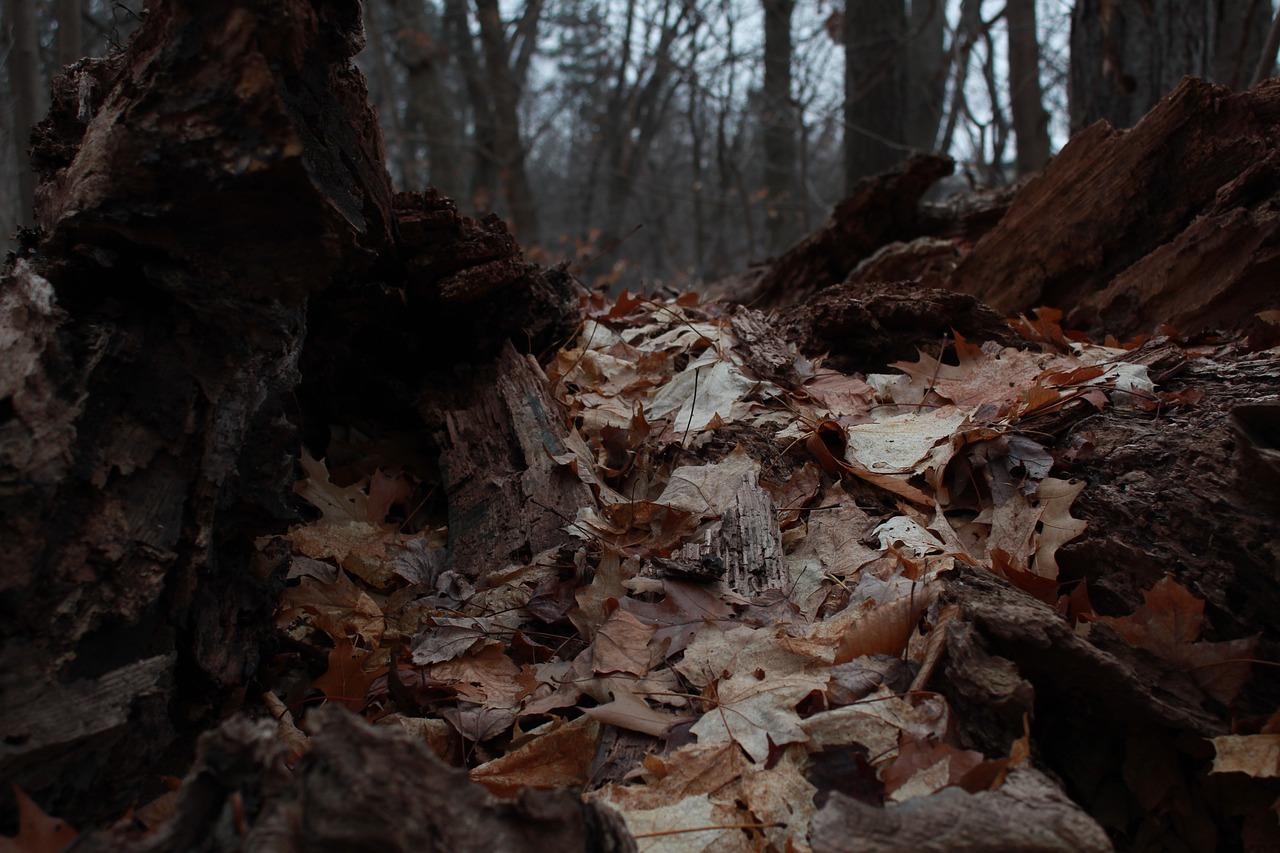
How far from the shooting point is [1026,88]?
7.65 meters

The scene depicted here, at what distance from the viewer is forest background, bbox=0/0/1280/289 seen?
4.73 metres

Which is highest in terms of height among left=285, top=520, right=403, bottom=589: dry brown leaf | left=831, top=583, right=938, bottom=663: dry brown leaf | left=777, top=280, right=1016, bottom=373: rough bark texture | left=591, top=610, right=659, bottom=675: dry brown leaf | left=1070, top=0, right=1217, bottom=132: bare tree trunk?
left=1070, top=0, right=1217, bottom=132: bare tree trunk

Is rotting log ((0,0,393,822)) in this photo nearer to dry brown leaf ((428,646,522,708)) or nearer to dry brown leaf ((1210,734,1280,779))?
dry brown leaf ((428,646,522,708))

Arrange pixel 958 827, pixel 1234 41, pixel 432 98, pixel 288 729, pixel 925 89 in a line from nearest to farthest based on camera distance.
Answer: pixel 958 827, pixel 288 729, pixel 1234 41, pixel 925 89, pixel 432 98

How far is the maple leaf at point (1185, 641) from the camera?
153cm

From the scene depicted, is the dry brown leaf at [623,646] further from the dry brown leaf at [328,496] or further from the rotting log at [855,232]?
the rotting log at [855,232]

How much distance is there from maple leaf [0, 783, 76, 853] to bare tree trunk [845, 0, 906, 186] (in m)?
7.59

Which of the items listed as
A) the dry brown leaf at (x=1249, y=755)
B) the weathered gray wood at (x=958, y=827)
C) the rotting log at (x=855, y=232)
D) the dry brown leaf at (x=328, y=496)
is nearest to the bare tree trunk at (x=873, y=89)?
the rotting log at (x=855, y=232)

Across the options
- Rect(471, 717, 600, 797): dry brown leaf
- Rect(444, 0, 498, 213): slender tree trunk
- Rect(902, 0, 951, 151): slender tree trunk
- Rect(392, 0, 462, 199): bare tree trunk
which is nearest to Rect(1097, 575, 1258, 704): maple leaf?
Rect(471, 717, 600, 797): dry brown leaf

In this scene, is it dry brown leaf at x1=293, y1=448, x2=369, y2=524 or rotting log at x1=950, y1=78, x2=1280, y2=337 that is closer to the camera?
dry brown leaf at x1=293, y1=448, x2=369, y2=524

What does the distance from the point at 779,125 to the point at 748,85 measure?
362 centimetres

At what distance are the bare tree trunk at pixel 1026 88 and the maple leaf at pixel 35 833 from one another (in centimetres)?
832

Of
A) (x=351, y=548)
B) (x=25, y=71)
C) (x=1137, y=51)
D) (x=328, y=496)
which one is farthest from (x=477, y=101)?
(x=351, y=548)

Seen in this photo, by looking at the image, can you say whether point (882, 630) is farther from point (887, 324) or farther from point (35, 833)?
point (887, 324)
